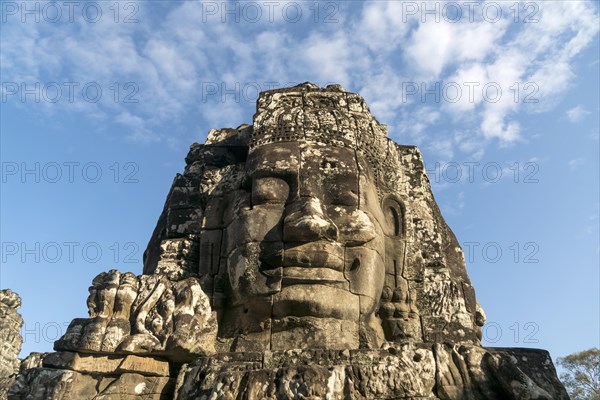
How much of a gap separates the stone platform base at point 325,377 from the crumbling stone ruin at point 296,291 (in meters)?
0.01

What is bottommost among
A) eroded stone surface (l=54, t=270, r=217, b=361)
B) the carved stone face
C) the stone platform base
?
the stone platform base

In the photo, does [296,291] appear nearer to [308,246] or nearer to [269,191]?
[308,246]

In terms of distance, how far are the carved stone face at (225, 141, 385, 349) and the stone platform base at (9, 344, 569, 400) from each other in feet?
3.63

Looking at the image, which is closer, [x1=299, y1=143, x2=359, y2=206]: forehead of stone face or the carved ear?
[x1=299, y1=143, x2=359, y2=206]: forehead of stone face

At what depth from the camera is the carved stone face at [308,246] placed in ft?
21.7

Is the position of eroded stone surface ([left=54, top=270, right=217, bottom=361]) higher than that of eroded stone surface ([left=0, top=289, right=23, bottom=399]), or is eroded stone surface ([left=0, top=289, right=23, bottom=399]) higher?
eroded stone surface ([left=0, top=289, right=23, bottom=399])

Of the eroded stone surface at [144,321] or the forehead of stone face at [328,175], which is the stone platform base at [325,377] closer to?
the eroded stone surface at [144,321]

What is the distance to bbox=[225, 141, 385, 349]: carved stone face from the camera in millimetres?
6613

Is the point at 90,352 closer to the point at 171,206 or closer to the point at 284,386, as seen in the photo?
the point at 284,386

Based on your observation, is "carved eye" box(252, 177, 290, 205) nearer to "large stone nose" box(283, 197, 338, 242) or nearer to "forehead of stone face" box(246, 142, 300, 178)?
"forehead of stone face" box(246, 142, 300, 178)

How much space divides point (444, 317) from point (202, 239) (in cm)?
381

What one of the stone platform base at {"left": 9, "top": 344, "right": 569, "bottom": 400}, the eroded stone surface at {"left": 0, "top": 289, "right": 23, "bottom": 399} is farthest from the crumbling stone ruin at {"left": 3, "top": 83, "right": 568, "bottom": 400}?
the eroded stone surface at {"left": 0, "top": 289, "right": 23, "bottom": 399}

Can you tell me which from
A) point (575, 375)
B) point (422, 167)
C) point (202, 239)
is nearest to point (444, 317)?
point (422, 167)

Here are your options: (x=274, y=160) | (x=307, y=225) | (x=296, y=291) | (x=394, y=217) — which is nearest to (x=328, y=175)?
(x=274, y=160)
